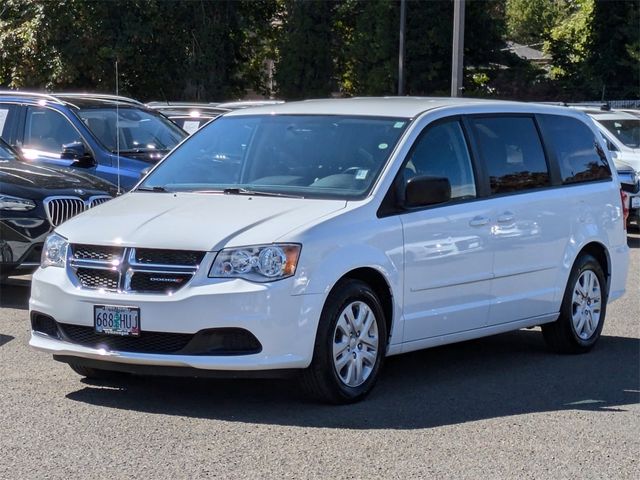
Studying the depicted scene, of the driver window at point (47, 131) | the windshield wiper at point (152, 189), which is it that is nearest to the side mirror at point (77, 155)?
the driver window at point (47, 131)

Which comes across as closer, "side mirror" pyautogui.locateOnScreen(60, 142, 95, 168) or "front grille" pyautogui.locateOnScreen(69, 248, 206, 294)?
"front grille" pyautogui.locateOnScreen(69, 248, 206, 294)

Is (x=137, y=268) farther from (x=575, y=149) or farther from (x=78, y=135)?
(x=78, y=135)

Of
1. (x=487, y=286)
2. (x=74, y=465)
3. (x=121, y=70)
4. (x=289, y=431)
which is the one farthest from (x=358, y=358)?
(x=121, y=70)

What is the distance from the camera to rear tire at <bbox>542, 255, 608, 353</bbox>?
9.03 metres

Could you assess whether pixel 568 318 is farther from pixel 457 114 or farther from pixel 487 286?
pixel 457 114

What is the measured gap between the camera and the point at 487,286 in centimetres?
813

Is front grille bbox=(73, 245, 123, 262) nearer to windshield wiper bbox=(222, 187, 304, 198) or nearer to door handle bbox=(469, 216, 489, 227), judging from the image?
windshield wiper bbox=(222, 187, 304, 198)

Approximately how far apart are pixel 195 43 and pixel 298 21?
4.17 meters

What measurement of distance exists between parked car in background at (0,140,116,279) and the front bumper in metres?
3.64

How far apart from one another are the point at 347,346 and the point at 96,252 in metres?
1.52

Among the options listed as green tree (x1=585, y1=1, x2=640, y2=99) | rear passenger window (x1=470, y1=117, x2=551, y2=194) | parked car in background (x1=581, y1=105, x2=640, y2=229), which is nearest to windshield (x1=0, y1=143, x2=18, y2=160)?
rear passenger window (x1=470, y1=117, x2=551, y2=194)

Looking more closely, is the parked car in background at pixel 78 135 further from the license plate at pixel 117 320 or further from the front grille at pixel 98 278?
the license plate at pixel 117 320

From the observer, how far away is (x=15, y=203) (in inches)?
412

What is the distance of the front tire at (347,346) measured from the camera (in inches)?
271
